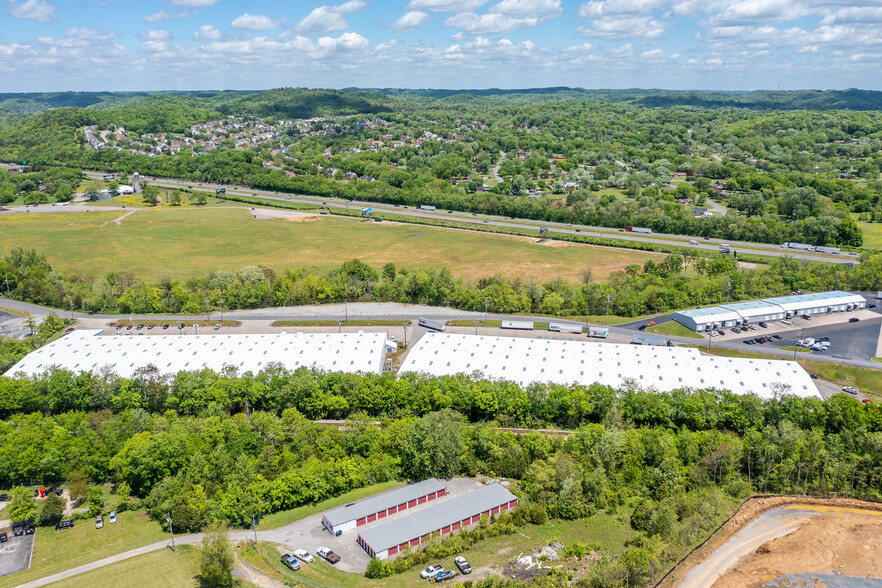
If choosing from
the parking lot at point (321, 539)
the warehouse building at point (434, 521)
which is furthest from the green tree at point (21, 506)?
the warehouse building at point (434, 521)

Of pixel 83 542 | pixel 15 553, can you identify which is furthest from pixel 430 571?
pixel 15 553

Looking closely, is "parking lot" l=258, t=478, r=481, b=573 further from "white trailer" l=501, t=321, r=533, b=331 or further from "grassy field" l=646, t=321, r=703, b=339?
"grassy field" l=646, t=321, r=703, b=339

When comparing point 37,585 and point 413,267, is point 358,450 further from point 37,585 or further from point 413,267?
point 413,267

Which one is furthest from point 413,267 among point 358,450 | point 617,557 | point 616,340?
point 617,557

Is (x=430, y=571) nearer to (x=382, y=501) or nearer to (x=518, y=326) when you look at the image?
(x=382, y=501)

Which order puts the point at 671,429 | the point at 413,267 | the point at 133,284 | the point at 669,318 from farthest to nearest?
the point at 413,267 → the point at 133,284 → the point at 669,318 → the point at 671,429

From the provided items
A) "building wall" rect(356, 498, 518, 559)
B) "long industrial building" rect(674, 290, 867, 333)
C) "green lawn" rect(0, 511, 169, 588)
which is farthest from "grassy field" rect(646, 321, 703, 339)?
"green lawn" rect(0, 511, 169, 588)

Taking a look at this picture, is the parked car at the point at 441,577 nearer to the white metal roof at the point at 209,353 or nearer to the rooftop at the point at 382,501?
the rooftop at the point at 382,501

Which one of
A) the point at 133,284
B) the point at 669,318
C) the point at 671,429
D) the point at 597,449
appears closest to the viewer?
the point at 597,449
